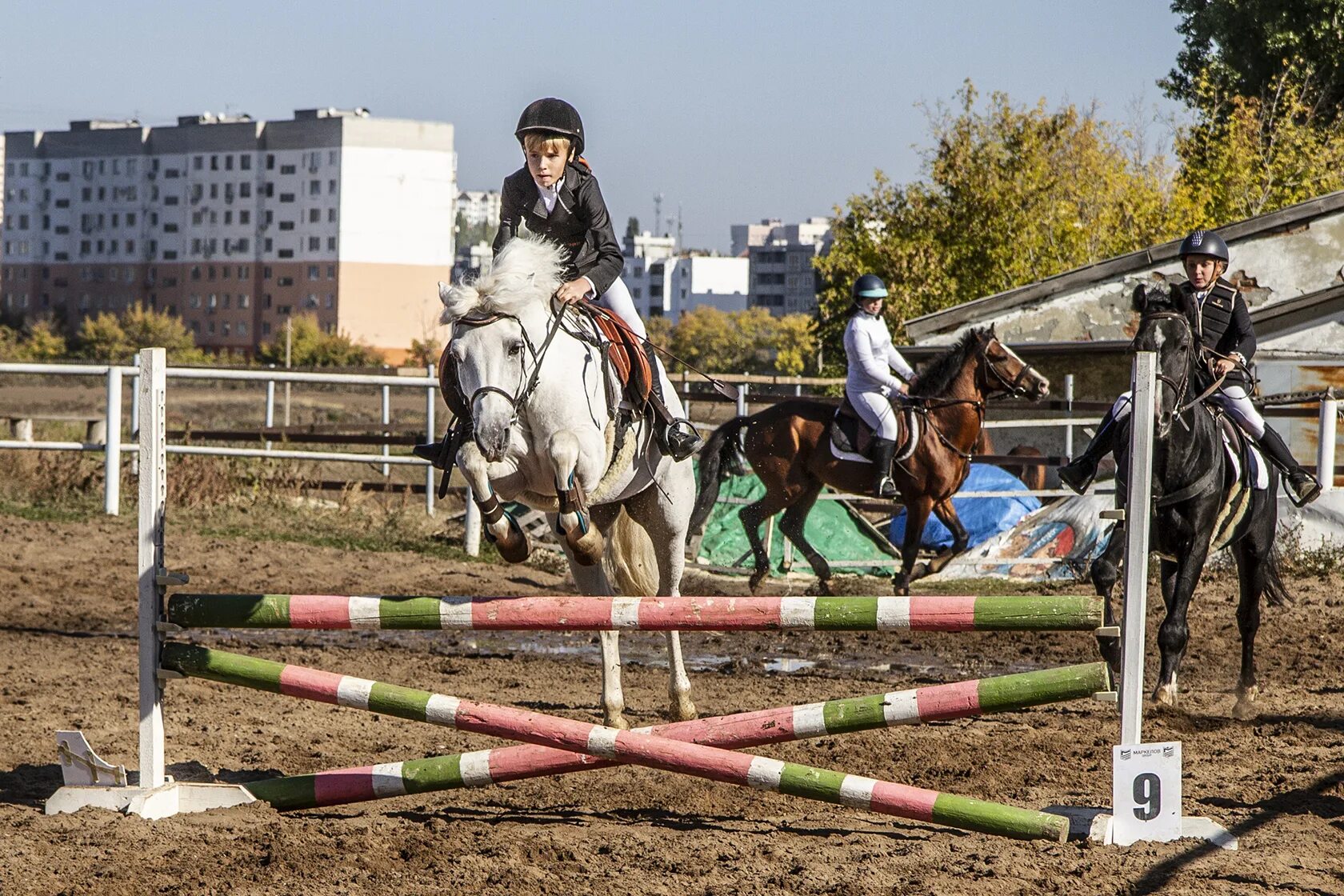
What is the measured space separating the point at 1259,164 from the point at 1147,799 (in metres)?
29.9

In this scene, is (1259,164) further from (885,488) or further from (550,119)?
(550,119)

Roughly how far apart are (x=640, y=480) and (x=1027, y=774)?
2.11 meters

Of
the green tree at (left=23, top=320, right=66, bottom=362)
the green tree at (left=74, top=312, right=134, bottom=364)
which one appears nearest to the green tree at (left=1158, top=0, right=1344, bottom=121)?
the green tree at (left=23, top=320, right=66, bottom=362)

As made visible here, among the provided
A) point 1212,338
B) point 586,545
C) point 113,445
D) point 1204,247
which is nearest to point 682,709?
point 586,545

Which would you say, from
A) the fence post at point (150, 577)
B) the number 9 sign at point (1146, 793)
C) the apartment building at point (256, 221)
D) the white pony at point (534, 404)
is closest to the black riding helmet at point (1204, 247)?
the white pony at point (534, 404)

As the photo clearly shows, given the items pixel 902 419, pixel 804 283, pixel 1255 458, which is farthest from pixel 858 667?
pixel 804 283

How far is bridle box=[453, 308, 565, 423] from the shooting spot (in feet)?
17.1

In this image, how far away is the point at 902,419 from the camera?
38.5ft

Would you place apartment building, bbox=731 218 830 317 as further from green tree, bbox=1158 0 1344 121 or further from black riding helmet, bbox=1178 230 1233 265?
black riding helmet, bbox=1178 230 1233 265

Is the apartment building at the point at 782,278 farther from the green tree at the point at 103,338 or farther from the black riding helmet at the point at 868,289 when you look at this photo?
the black riding helmet at the point at 868,289

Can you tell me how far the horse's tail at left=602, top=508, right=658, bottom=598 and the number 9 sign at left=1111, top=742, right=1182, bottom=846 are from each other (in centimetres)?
268

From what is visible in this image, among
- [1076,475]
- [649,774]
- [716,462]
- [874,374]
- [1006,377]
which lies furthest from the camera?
[716,462]

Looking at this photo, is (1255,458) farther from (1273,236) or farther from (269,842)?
(1273,236)

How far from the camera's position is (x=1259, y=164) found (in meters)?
31.2
